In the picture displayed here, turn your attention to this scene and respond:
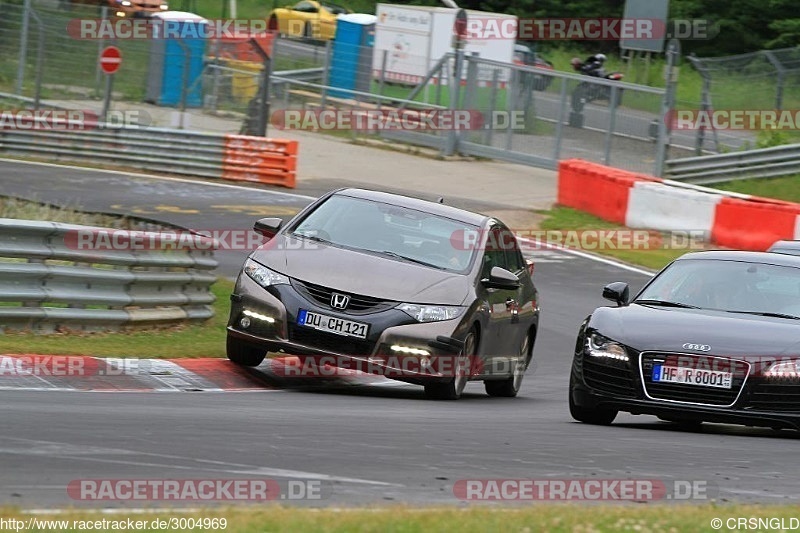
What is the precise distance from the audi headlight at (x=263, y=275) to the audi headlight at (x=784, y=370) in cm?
364

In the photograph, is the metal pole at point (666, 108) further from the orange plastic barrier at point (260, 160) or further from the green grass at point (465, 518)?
the green grass at point (465, 518)

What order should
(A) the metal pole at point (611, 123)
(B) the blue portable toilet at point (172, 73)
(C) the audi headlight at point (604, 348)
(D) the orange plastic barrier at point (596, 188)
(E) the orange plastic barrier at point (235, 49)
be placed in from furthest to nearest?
(E) the orange plastic barrier at point (235, 49) < (B) the blue portable toilet at point (172, 73) < (A) the metal pole at point (611, 123) < (D) the orange plastic barrier at point (596, 188) < (C) the audi headlight at point (604, 348)

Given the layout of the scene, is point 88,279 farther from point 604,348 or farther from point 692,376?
point 692,376

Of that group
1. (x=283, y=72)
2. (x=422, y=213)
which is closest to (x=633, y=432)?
(x=422, y=213)

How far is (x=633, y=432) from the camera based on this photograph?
10.3 m

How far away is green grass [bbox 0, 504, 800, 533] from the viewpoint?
19.0 ft

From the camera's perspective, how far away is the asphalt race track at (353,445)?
22.8 feet

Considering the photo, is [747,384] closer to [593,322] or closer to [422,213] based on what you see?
[593,322]

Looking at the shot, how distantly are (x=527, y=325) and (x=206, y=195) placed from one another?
13.3 metres

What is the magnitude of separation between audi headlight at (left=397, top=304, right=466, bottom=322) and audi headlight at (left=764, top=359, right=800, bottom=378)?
260 cm

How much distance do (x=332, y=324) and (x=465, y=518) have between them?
5.18 metres

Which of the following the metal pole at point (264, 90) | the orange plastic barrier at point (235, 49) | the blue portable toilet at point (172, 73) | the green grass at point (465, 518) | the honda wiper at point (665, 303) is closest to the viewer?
the green grass at point (465, 518)

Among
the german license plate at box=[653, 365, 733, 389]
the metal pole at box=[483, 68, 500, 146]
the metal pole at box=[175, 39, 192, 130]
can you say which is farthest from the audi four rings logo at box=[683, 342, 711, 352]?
the metal pole at box=[483, 68, 500, 146]

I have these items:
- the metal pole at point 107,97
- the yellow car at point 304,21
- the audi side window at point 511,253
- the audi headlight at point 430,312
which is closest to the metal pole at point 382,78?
the metal pole at point 107,97
